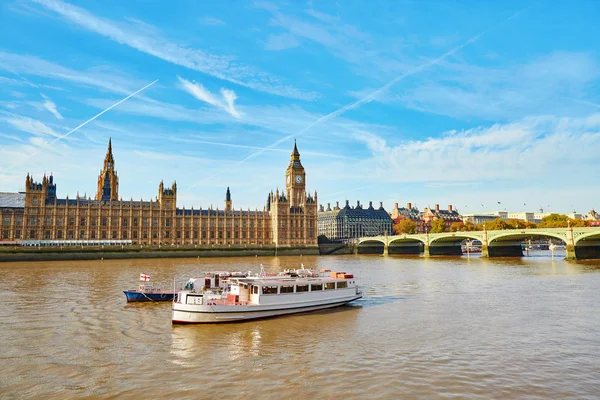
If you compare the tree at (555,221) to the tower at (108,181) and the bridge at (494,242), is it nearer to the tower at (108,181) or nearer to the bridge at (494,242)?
the bridge at (494,242)

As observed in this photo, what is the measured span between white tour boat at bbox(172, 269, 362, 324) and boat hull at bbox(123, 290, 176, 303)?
6.95ft

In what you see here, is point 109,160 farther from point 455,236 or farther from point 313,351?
point 313,351

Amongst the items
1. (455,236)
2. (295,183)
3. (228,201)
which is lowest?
(455,236)

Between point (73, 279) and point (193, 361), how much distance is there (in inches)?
1422

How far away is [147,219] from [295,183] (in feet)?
161

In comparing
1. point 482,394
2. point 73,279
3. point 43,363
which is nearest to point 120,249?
point 73,279

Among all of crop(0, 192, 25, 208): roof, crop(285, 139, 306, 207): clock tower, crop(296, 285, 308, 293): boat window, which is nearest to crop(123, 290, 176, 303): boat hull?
crop(296, 285, 308, 293): boat window

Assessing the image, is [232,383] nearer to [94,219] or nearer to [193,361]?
[193,361]

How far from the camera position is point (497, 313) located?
28641 mm

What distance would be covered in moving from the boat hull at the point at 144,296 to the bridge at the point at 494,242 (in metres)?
66.0

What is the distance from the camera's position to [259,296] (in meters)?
27.0

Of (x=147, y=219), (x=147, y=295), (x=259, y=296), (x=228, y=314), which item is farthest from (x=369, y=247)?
(x=228, y=314)

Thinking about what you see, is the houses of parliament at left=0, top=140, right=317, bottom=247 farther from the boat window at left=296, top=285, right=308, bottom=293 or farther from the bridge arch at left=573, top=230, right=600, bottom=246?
the boat window at left=296, top=285, right=308, bottom=293

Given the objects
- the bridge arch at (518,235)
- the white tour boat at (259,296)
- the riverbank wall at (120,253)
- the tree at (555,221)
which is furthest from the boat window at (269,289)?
the tree at (555,221)
